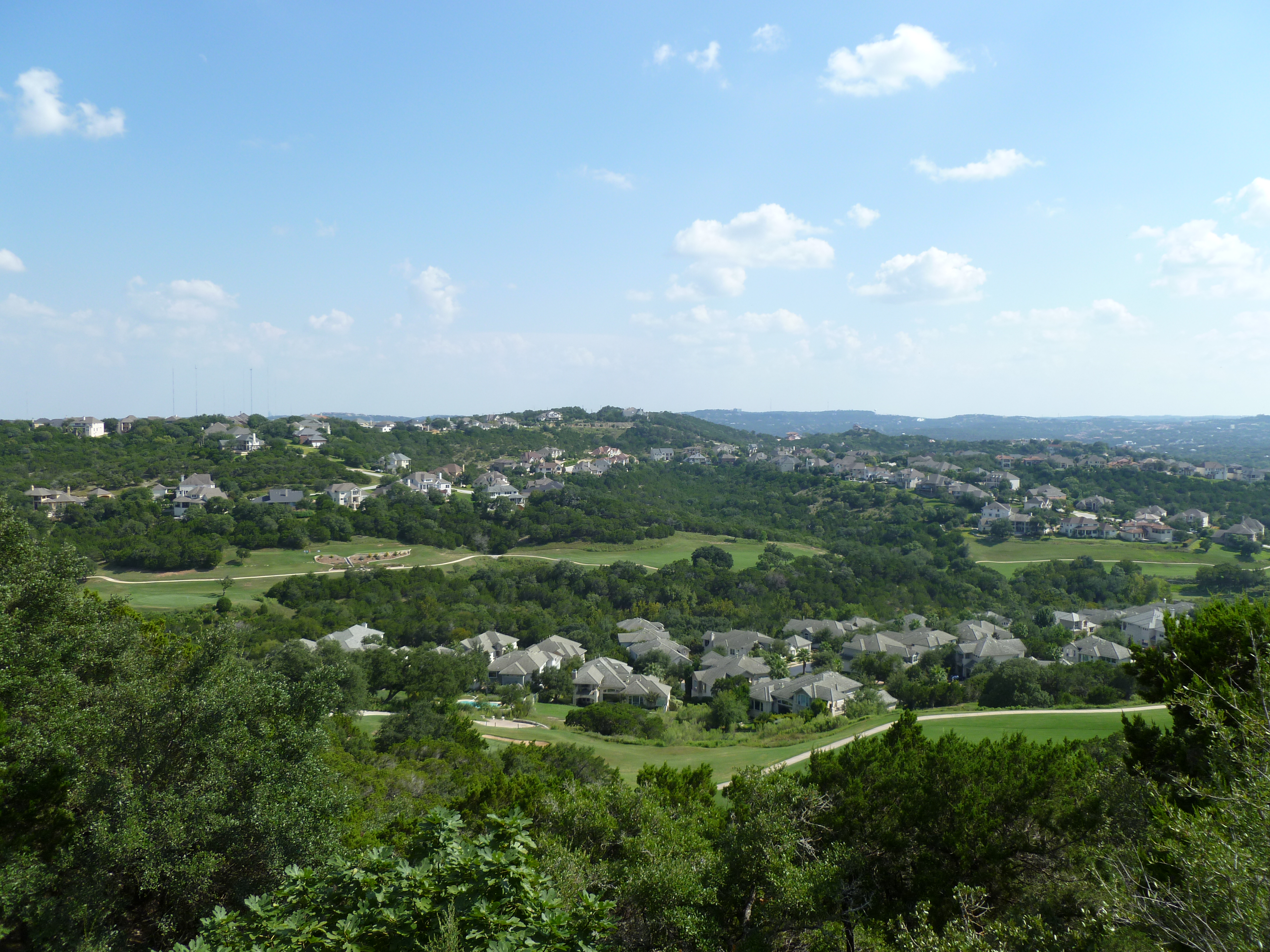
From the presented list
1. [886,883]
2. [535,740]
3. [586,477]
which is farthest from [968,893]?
[586,477]

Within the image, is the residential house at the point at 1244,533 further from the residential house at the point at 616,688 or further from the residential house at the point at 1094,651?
the residential house at the point at 616,688

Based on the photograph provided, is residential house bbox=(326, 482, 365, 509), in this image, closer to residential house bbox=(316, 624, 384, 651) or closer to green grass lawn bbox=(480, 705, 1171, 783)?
residential house bbox=(316, 624, 384, 651)

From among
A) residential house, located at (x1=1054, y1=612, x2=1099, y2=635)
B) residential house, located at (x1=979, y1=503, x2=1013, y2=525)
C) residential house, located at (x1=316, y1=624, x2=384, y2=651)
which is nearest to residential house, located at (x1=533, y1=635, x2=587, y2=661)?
residential house, located at (x1=316, y1=624, x2=384, y2=651)

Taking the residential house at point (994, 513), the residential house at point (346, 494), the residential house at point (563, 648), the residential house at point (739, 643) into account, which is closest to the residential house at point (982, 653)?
the residential house at point (739, 643)

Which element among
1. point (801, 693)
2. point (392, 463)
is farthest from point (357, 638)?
point (392, 463)

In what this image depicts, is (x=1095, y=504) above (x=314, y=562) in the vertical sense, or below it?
above

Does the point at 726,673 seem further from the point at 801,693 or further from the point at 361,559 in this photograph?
the point at 361,559

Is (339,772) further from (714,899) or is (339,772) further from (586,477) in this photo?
(586,477)
